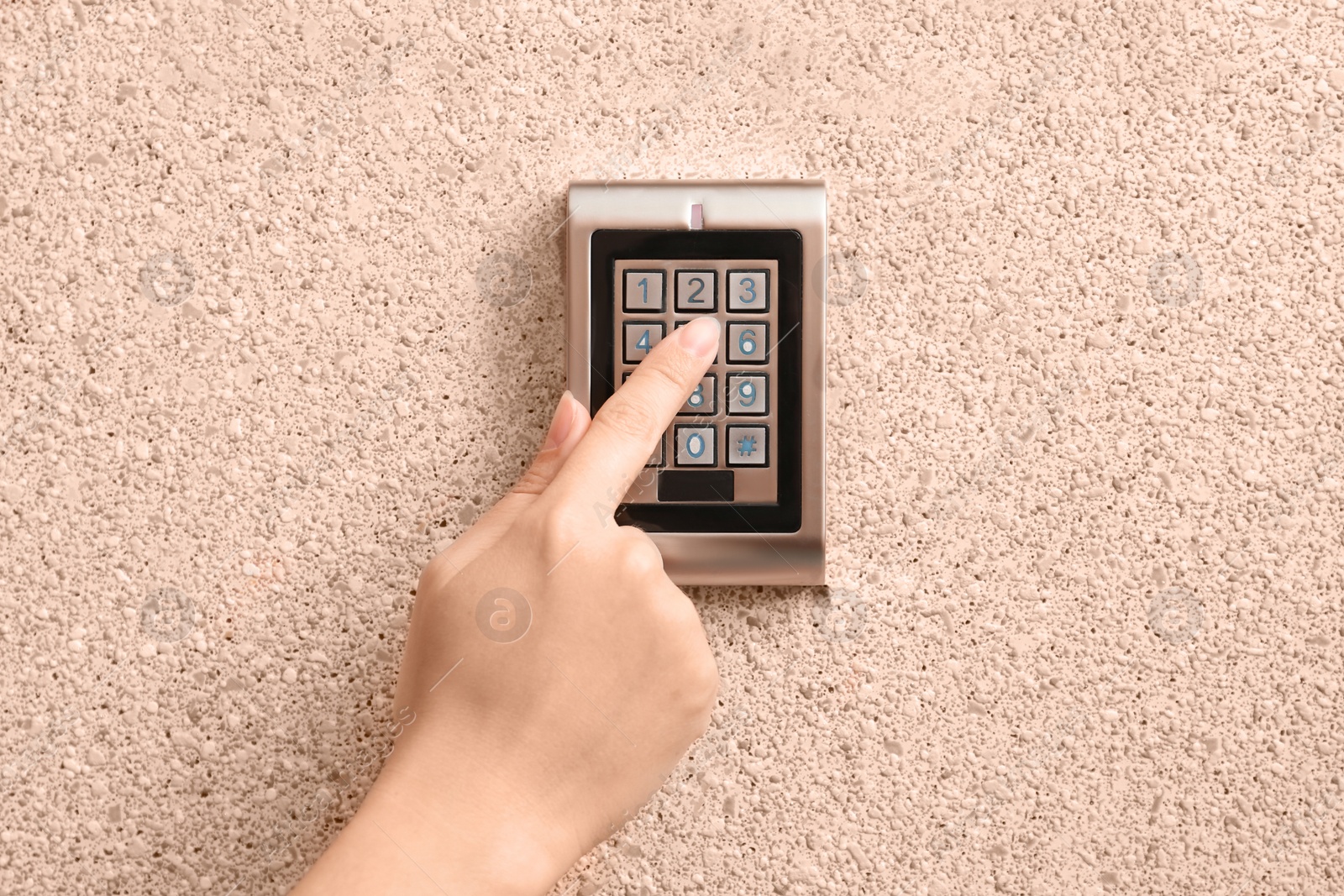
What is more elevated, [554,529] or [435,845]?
[554,529]

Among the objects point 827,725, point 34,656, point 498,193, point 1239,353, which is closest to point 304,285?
point 498,193

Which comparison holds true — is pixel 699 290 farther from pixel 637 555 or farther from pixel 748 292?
pixel 637 555

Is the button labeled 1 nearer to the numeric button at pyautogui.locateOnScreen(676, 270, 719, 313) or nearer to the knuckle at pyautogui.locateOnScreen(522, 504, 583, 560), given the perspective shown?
the numeric button at pyautogui.locateOnScreen(676, 270, 719, 313)

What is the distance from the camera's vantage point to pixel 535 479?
0.48 meters

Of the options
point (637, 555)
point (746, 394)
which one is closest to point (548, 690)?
point (637, 555)

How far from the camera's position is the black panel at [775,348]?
0.49 meters

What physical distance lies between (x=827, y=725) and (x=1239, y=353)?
1.01 ft

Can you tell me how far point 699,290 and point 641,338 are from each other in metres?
0.04

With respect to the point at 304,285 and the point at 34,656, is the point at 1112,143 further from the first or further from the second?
the point at 34,656

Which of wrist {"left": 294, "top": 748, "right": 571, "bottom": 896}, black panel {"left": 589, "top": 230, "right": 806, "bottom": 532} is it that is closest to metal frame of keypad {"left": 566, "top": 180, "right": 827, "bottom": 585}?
black panel {"left": 589, "top": 230, "right": 806, "bottom": 532}

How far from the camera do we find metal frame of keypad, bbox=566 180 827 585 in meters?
0.49

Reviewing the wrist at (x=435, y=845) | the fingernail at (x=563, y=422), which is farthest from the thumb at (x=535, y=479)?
the wrist at (x=435, y=845)

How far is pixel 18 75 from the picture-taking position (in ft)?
1.71

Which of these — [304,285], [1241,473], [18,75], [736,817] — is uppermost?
[18,75]
